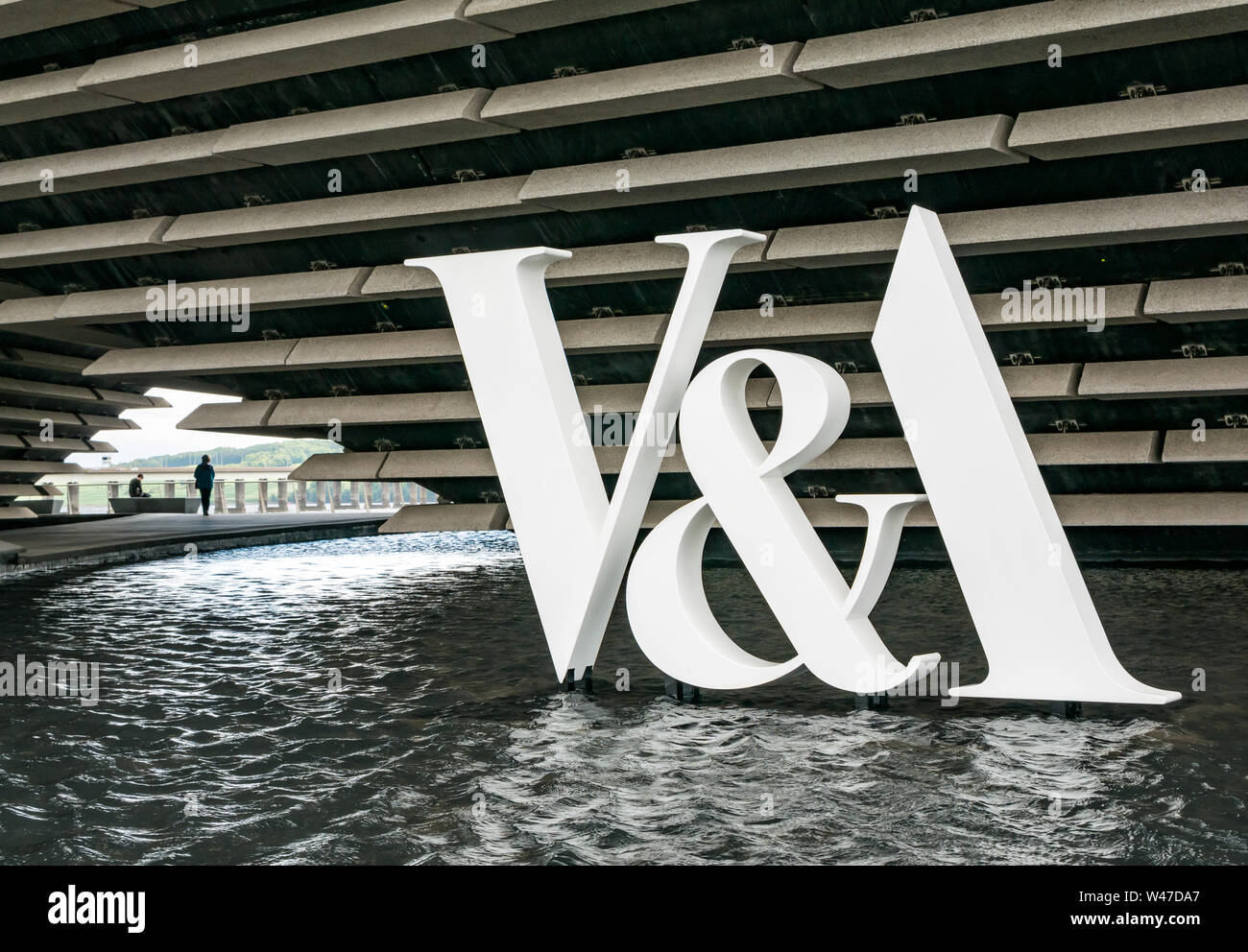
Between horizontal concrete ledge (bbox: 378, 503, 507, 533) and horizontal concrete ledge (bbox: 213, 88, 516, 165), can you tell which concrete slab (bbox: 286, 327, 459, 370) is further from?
horizontal concrete ledge (bbox: 378, 503, 507, 533)

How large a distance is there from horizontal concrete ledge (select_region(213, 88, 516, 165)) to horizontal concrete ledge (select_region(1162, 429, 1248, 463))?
552 cm

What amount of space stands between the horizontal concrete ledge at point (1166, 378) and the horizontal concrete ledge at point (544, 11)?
4047 millimetres

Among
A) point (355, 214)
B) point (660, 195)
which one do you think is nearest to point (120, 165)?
point (355, 214)

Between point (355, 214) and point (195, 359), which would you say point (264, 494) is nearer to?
point (195, 359)

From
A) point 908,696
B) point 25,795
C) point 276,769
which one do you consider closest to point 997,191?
point 908,696

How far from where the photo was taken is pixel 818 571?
5469mm

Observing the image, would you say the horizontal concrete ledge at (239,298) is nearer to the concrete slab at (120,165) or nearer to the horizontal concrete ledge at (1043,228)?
the concrete slab at (120,165)

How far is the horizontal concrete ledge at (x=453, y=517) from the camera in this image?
12.8 meters

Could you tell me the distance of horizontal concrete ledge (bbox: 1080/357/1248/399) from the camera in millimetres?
8680

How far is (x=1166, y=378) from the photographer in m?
8.86

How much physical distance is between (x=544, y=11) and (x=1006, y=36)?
2642mm

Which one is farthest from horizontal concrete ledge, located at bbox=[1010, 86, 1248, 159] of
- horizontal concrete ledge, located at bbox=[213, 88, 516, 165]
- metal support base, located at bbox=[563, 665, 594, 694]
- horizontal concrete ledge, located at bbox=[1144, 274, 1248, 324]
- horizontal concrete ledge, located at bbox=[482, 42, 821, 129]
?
metal support base, located at bbox=[563, 665, 594, 694]
